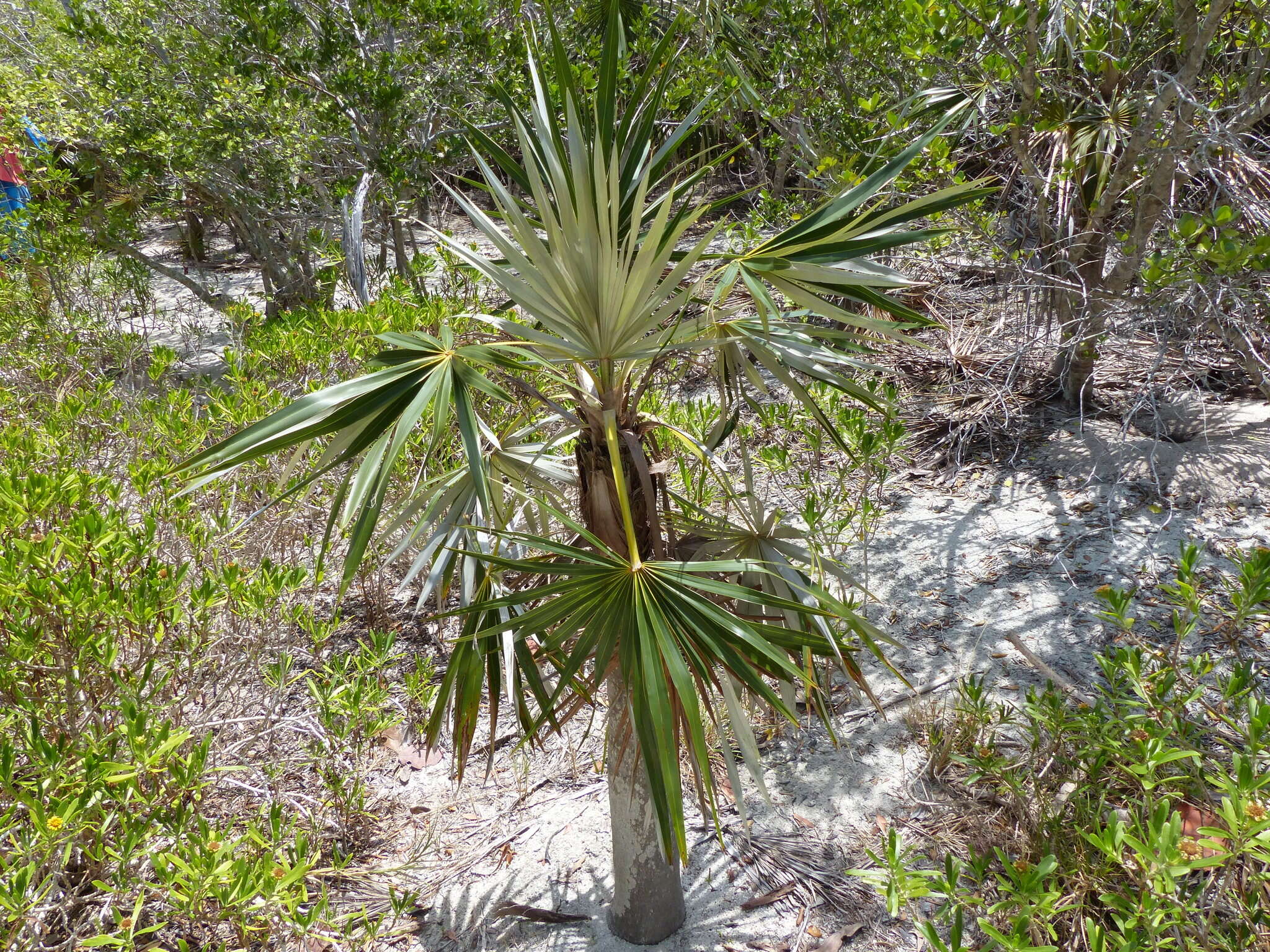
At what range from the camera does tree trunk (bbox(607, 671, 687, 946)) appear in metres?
2.14

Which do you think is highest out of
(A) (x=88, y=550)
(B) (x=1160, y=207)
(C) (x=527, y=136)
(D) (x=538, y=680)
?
(B) (x=1160, y=207)

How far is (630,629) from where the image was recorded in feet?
4.96

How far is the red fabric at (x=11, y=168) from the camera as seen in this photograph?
6.40m

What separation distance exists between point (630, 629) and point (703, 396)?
4.32 m

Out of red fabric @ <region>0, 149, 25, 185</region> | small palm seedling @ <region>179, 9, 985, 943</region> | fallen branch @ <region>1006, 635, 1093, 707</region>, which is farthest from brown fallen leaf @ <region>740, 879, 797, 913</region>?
red fabric @ <region>0, 149, 25, 185</region>

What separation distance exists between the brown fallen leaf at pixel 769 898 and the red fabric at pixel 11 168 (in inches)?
285

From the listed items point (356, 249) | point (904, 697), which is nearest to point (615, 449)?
point (904, 697)

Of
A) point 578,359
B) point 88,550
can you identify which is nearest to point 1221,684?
point 578,359

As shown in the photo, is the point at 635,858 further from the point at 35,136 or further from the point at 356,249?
the point at 35,136

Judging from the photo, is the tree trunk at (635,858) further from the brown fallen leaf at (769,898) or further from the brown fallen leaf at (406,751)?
the brown fallen leaf at (406,751)

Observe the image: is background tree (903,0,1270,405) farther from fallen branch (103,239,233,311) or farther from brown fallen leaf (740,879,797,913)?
fallen branch (103,239,233,311)

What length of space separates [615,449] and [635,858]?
129cm

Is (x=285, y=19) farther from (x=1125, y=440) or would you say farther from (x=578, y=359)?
(x=1125, y=440)

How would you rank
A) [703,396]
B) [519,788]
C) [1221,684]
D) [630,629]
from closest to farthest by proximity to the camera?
1. [630,629]
2. [1221,684]
3. [519,788]
4. [703,396]
